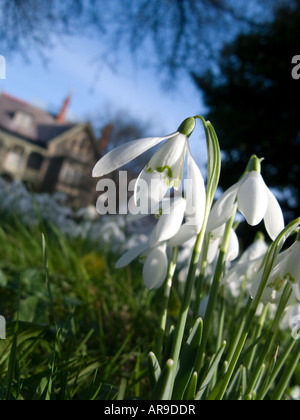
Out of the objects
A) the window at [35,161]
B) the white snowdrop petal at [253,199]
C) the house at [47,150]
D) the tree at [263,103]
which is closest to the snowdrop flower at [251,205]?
the white snowdrop petal at [253,199]

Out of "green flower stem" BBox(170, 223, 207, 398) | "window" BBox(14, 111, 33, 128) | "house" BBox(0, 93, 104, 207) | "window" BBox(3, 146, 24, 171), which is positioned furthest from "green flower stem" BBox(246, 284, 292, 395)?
"window" BBox(14, 111, 33, 128)

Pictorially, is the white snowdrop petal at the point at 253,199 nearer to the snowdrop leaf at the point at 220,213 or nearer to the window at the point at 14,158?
the snowdrop leaf at the point at 220,213

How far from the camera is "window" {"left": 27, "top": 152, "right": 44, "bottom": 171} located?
448 inches

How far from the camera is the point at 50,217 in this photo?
2.99 metres

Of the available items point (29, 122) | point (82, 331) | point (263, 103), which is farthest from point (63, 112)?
point (82, 331)

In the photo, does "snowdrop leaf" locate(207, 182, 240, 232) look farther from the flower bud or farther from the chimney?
the chimney

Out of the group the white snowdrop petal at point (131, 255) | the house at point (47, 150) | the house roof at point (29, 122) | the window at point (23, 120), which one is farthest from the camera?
the window at point (23, 120)

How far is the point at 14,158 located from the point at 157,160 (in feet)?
37.0

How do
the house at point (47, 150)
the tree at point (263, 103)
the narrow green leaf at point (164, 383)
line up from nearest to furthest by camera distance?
the narrow green leaf at point (164, 383), the tree at point (263, 103), the house at point (47, 150)

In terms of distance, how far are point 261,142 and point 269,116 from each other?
61 centimetres

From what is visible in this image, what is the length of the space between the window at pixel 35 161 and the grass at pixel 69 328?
9884mm

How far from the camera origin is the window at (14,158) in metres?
10.9

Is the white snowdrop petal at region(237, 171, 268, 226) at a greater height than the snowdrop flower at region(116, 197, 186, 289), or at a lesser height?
greater
